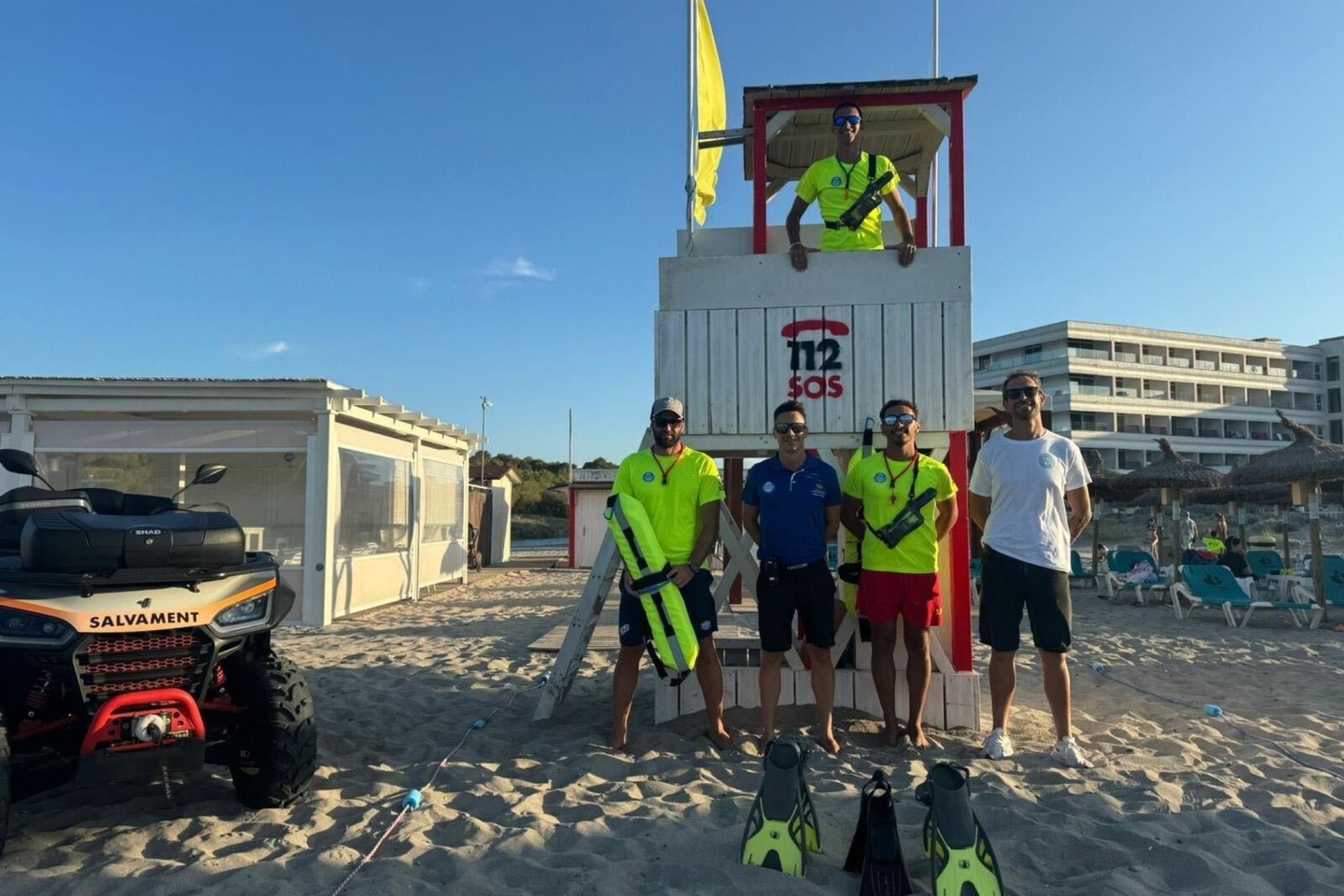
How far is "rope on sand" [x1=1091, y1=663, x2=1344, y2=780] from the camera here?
3886 mm

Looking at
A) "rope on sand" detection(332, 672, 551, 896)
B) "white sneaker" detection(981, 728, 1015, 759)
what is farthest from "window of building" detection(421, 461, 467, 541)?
"white sneaker" detection(981, 728, 1015, 759)

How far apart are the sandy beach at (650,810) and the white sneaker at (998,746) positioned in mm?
80

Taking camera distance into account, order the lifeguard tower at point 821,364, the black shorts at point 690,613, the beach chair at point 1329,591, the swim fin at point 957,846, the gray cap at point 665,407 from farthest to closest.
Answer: the beach chair at point 1329,591 < the lifeguard tower at point 821,364 < the gray cap at point 665,407 < the black shorts at point 690,613 < the swim fin at point 957,846

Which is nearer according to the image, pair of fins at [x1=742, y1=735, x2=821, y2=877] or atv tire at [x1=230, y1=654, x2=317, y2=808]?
pair of fins at [x1=742, y1=735, x2=821, y2=877]

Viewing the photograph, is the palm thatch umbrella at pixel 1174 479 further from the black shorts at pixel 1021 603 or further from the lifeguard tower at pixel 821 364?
the black shorts at pixel 1021 603

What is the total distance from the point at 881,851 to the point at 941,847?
0.18 meters

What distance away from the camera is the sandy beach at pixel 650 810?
2.69 m

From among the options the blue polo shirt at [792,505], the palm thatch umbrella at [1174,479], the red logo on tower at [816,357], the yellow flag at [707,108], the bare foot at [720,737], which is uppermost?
the yellow flag at [707,108]

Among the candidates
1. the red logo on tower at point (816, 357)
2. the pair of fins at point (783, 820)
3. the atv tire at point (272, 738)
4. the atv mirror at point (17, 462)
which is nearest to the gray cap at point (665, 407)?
the red logo on tower at point (816, 357)

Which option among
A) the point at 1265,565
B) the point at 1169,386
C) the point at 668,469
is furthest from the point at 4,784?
the point at 1169,386

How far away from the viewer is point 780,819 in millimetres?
2762

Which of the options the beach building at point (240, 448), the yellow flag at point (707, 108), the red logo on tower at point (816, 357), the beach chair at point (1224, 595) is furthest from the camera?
the beach chair at point (1224, 595)

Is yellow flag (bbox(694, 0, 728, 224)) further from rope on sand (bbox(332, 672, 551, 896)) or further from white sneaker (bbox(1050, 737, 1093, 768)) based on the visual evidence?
white sneaker (bbox(1050, 737, 1093, 768))

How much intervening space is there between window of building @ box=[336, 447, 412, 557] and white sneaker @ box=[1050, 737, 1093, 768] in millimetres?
8545
